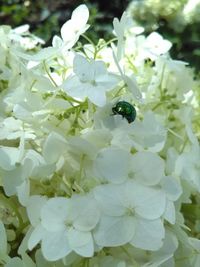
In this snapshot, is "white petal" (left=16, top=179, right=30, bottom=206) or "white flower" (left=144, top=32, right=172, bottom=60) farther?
"white flower" (left=144, top=32, right=172, bottom=60)

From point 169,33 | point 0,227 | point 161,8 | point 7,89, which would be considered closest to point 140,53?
point 7,89

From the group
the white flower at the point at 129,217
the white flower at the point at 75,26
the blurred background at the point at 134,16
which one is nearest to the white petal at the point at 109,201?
the white flower at the point at 129,217

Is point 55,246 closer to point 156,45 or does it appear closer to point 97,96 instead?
point 97,96

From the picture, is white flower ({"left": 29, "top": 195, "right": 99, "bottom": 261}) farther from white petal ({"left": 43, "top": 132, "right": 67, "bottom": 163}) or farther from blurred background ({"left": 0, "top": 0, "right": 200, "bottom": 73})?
blurred background ({"left": 0, "top": 0, "right": 200, "bottom": 73})

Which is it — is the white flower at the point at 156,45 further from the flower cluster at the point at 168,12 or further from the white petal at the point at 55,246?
the flower cluster at the point at 168,12

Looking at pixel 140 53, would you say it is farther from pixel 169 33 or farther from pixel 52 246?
pixel 169 33

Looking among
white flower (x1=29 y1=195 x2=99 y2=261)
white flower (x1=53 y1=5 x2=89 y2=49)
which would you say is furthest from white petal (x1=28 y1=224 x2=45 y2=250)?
white flower (x1=53 y1=5 x2=89 y2=49)
